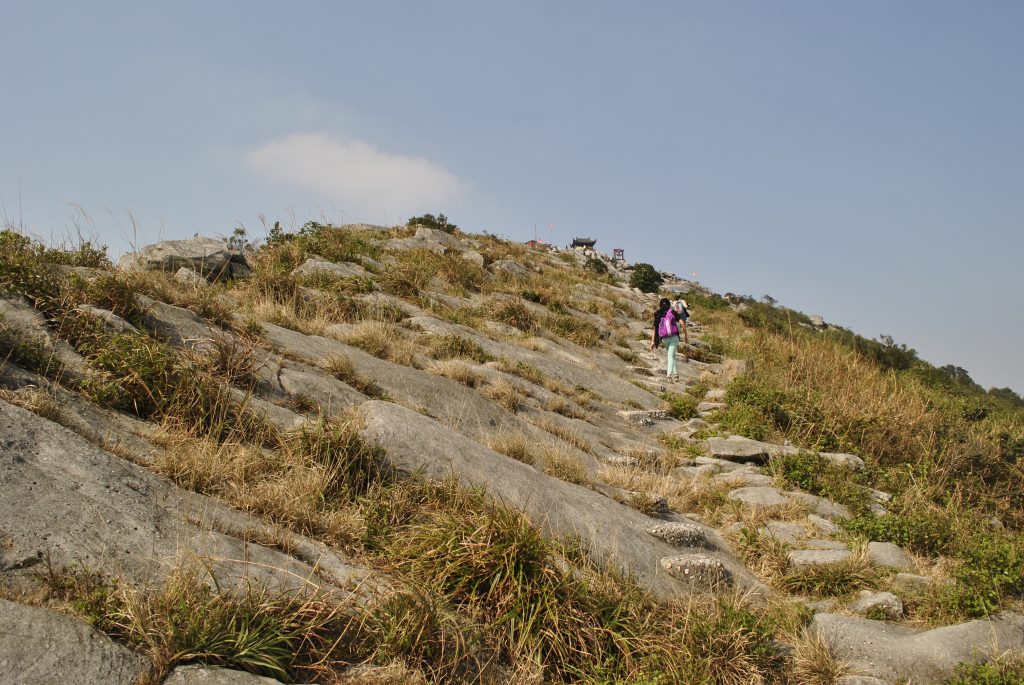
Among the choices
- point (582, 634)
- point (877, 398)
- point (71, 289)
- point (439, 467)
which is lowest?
point (582, 634)

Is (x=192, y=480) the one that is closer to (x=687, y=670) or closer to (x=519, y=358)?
(x=687, y=670)

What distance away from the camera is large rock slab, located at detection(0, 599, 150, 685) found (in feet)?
8.30

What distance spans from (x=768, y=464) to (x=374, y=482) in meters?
5.96

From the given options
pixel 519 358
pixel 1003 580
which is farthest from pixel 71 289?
pixel 1003 580

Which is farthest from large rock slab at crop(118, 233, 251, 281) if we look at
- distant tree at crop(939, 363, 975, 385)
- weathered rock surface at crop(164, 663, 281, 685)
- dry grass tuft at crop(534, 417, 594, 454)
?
distant tree at crop(939, 363, 975, 385)

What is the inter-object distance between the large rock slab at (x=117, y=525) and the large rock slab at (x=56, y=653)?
0.38 meters

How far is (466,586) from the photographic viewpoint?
4184 mm

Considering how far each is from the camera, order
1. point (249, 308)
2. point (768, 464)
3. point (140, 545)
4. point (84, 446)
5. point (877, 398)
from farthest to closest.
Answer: point (877, 398) < point (249, 308) < point (768, 464) < point (84, 446) < point (140, 545)

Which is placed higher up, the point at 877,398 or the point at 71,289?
the point at 877,398

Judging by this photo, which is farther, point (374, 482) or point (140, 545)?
point (374, 482)

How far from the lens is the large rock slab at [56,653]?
253cm

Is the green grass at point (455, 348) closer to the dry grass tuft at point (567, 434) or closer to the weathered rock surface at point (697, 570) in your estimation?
the dry grass tuft at point (567, 434)

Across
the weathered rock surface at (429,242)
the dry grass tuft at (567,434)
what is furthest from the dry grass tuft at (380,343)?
the weathered rock surface at (429,242)

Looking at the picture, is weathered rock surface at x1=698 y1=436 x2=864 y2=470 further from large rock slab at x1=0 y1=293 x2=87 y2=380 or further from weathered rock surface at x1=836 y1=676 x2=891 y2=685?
large rock slab at x1=0 y1=293 x2=87 y2=380
